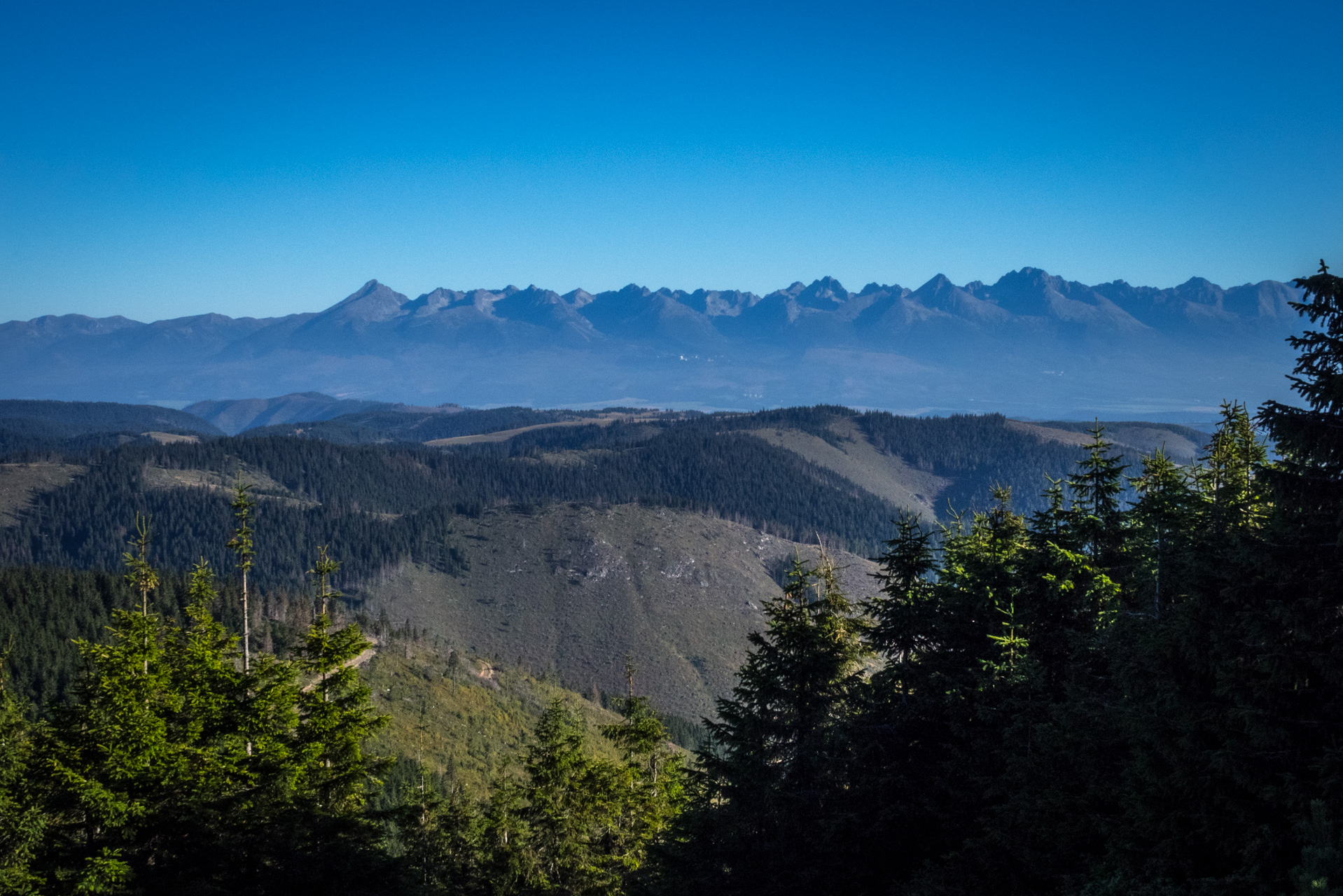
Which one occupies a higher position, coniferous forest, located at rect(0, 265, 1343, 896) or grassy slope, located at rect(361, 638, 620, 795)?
coniferous forest, located at rect(0, 265, 1343, 896)

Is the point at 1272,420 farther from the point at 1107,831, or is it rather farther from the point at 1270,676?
the point at 1107,831

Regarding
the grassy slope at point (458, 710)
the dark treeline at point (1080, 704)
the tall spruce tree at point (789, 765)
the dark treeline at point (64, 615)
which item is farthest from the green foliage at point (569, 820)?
the dark treeline at point (64, 615)

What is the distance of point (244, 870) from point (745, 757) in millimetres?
14713

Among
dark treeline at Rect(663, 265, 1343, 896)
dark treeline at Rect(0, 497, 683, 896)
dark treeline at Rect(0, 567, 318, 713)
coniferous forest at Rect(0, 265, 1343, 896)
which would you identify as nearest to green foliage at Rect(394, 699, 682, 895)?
dark treeline at Rect(0, 497, 683, 896)

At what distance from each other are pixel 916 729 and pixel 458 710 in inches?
4048

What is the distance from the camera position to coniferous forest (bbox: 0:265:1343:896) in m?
14.6

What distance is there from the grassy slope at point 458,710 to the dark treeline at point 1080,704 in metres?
64.9

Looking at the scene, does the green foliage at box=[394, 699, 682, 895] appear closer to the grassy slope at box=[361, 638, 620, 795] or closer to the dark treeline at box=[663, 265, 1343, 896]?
the dark treeline at box=[663, 265, 1343, 896]

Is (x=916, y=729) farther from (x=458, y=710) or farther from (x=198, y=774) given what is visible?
(x=458, y=710)

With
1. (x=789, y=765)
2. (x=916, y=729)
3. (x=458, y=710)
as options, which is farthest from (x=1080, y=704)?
(x=458, y=710)

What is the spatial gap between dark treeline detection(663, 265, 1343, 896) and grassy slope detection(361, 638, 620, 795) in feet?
213

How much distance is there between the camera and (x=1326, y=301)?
1391 centimetres

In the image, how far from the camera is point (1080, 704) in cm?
1838

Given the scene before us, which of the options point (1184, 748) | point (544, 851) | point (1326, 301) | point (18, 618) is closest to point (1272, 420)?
point (1326, 301)
